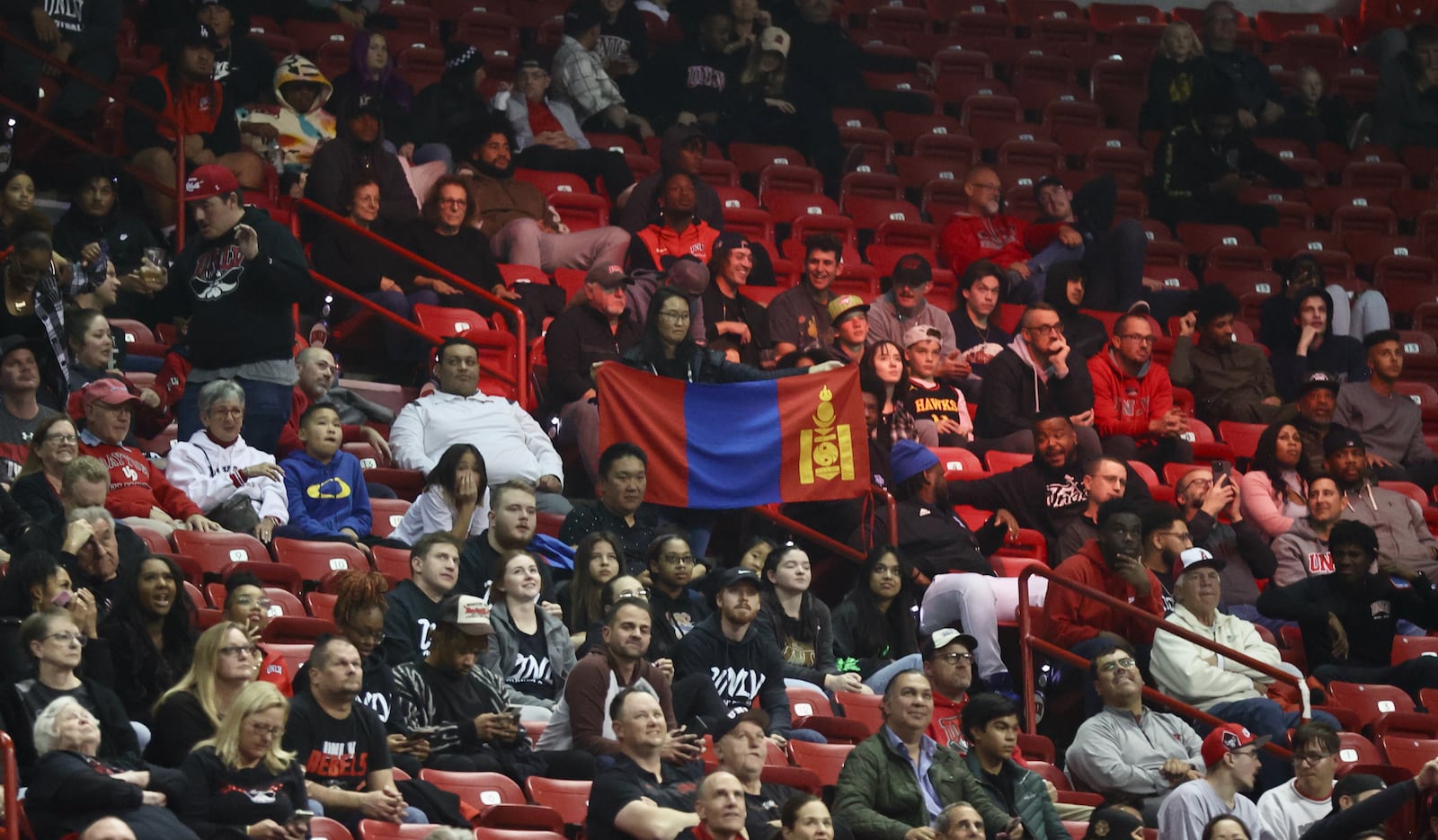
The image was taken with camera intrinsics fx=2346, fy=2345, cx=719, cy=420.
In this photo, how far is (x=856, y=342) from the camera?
11.7 meters

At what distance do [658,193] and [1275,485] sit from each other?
140 inches

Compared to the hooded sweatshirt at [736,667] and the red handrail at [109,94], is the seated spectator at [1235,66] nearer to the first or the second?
the red handrail at [109,94]

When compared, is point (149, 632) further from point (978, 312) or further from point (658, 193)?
point (978, 312)

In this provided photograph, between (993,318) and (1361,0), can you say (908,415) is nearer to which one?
(993,318)

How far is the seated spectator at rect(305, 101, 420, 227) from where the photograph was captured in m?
11.5

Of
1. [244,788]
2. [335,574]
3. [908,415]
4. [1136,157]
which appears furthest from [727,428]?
[1136,157]

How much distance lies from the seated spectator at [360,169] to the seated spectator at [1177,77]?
5653mm

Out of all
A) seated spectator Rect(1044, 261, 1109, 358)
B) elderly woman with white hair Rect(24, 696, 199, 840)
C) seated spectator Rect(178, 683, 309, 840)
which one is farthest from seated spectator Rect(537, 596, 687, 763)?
seated spectator Rect(1044, 261, 1109, 358)

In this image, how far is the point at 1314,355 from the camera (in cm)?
1336

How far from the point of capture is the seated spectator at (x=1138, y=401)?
12.0 meters

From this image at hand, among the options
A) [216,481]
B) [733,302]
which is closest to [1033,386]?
[733,302]

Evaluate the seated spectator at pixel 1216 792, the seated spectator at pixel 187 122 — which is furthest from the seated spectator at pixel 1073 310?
the seated spectator at pixel 187 122

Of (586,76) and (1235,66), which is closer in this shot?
(586,76)

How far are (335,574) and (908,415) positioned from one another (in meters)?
3.57
